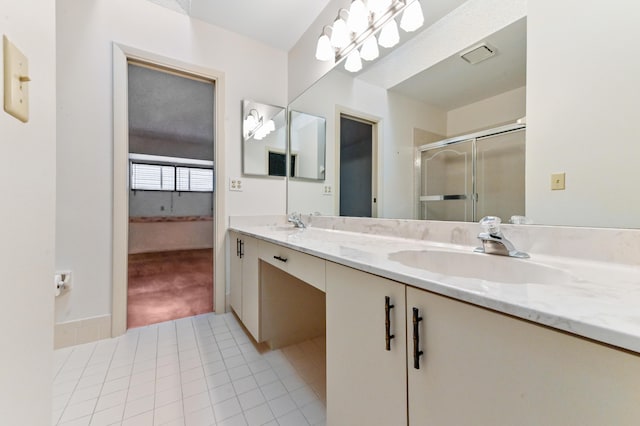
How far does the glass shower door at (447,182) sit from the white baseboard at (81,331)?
6.80 feet

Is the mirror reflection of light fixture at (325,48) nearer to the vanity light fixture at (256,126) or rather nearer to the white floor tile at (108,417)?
the vanity light fixture at (256,126)

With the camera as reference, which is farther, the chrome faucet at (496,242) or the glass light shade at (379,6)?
the glass light shade at (379,6)

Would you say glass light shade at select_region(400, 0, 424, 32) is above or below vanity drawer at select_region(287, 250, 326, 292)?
above

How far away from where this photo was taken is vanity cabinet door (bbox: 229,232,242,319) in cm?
174

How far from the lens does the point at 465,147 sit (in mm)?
1050

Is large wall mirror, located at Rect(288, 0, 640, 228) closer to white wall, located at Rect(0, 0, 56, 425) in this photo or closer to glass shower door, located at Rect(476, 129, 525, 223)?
glass shower door, located at Rect(476, 129, 525, 223)

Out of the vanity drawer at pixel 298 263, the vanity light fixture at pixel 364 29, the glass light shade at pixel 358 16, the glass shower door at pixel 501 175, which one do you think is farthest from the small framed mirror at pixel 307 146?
the glass shower door at pixel 501 175

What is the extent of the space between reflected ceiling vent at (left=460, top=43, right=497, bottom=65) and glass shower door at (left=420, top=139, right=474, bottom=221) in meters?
0.32

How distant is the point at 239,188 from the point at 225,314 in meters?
1.03

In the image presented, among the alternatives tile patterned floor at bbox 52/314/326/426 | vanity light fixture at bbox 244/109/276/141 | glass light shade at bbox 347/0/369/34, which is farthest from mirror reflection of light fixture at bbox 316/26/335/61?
tile patterned floor at bbox 52/314/326/426

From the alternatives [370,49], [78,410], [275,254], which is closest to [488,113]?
[370,49]

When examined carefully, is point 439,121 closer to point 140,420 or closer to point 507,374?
point 507,374

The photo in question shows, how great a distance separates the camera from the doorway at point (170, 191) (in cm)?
281

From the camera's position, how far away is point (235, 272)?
1.83 metres
